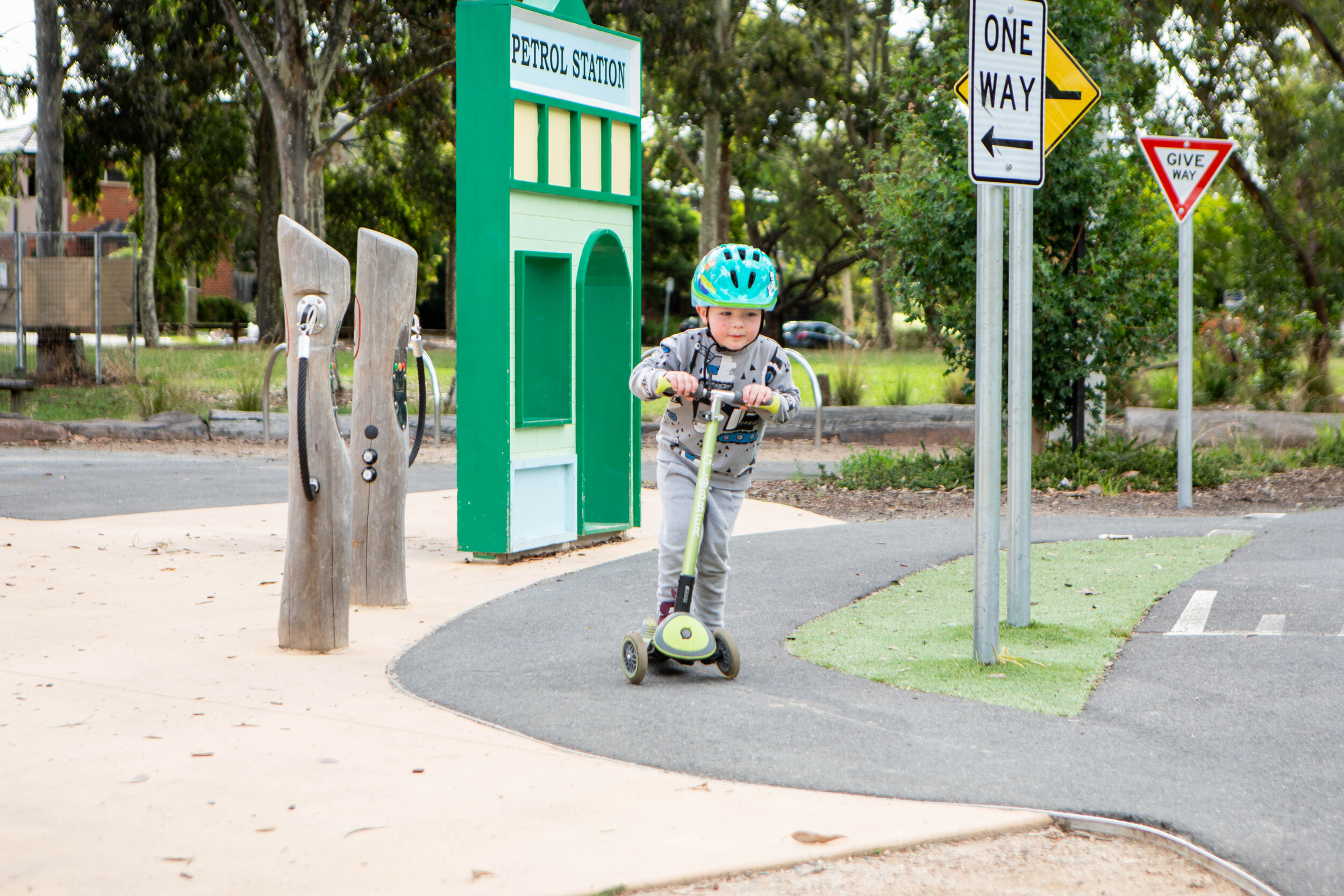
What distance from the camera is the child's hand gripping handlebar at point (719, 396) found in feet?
15.1

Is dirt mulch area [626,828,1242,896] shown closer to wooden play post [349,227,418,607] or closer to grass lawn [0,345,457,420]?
wooden play post [349,227,418,607]

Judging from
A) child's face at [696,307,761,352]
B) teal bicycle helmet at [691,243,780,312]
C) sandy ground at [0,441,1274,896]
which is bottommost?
sandy ground at [0,441,1274,896]

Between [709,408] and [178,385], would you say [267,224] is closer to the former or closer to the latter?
[178,385]

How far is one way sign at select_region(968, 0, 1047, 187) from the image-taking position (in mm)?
4875

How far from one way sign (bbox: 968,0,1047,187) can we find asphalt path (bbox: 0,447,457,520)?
711 centimetres

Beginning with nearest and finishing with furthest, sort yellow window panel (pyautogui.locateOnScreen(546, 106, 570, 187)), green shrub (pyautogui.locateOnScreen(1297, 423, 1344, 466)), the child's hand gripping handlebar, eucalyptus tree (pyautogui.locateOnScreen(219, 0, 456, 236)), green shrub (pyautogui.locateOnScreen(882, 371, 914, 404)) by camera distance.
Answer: the child's hand gripping handlebar
yellow window panel (pyautogui.locateOnScreen(546, 106, 570, 187))
green shrub (pyautogui.locateOnScreen(1297, 423, 1344, 466))
green shrub (pyautogui.locateOnScreen(882, 371, 914, 404))
eucalyptus tree (pyautogui.locateOnScreen(219, 0, 456, 236))

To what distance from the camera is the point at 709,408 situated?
195 inches

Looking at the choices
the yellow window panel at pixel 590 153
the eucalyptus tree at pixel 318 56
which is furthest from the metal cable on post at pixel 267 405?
the eucalyptus tree at pixel 318 56

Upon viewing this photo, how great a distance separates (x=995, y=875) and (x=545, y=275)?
19.5ft

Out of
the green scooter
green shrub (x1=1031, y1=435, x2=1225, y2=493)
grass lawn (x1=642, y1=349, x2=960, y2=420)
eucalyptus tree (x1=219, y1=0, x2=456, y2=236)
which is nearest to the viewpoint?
the green scooter

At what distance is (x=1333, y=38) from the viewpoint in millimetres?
18859

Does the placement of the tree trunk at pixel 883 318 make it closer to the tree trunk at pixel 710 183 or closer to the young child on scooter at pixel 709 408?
the tree trunk at pixel 710 183

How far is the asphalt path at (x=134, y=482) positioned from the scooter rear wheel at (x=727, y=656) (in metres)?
6.18

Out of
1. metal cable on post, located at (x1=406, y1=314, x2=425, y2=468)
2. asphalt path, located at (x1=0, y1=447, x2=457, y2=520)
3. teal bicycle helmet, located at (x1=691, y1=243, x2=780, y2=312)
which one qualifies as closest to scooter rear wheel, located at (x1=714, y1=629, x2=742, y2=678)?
teal bicycle helmet, located at (x1=691, y1=243, x2=780, y2=312)
